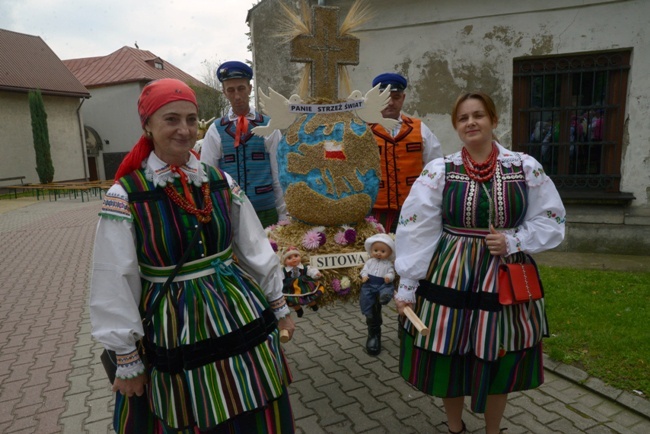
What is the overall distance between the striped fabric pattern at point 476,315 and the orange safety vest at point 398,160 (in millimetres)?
1288

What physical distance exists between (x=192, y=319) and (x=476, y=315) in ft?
4.48

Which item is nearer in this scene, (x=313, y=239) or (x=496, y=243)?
(x=496, y=243)

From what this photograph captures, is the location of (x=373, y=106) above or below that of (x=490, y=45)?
below

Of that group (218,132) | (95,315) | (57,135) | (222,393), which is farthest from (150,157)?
(57,135)

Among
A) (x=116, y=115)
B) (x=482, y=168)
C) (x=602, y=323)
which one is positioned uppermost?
(x=116, y=115)

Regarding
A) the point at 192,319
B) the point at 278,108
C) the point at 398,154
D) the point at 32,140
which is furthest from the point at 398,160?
the point at 32,140

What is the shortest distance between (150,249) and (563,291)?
4709 mm

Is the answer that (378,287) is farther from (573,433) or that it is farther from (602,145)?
(602,145)

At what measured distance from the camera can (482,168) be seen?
7.91 feet

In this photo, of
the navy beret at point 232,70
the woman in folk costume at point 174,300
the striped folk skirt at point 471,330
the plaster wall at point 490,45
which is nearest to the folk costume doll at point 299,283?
the striped folk skirt at point 471,330

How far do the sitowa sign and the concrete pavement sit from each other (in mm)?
1026

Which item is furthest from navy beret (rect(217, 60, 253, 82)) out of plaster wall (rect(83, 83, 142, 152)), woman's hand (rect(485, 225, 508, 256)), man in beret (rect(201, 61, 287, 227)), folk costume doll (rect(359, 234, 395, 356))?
plaster wall (rect(83, 83, 142, 152))

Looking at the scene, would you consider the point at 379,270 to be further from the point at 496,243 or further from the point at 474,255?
the point at 496,243

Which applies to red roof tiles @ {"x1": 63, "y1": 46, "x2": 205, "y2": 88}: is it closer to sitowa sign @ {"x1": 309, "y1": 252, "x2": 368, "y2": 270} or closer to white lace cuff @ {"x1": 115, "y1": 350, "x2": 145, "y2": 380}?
sitowa sign @ {"x1": 309, "y1": 252, "x2": 368, "y2": 270}
